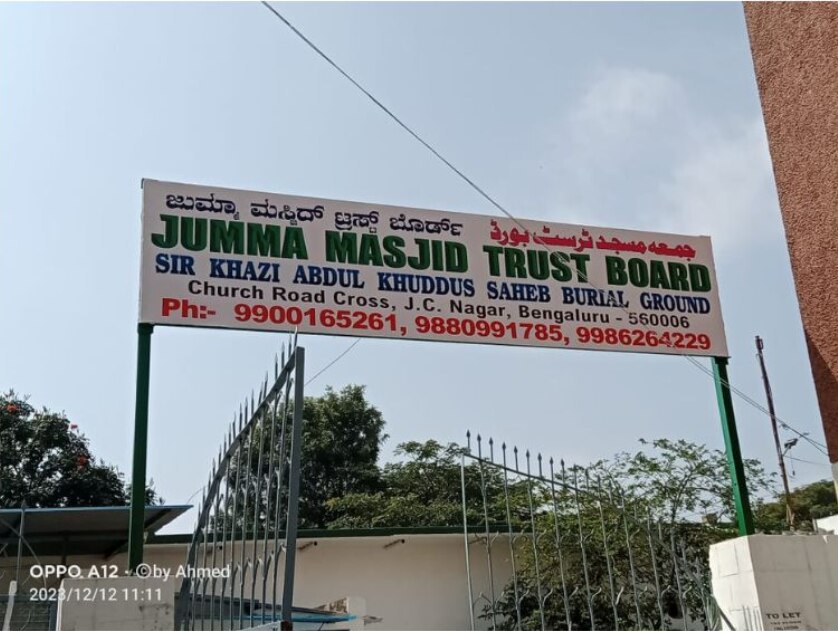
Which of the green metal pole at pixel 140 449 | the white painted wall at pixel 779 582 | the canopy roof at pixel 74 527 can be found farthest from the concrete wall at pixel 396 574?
the white painted wall at pixel 779 582

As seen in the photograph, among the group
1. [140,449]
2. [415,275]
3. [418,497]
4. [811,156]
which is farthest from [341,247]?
[418,497]

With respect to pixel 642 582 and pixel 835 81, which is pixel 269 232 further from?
pixel 642 582

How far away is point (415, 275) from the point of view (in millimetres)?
8094

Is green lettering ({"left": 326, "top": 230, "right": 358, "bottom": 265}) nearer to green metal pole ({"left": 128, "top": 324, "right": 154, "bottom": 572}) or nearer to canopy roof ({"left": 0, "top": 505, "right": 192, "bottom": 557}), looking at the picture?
green metal pole ({"left": 128, "top": 324, "right": 154, "bottom": 572})

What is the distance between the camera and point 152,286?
7305 millimetres

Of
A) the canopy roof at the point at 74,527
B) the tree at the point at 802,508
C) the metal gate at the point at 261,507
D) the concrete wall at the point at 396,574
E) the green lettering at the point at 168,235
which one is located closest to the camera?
the metal gate at the point at 261,507

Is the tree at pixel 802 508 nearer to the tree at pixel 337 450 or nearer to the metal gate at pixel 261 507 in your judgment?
the metal gate at pixel 261 507

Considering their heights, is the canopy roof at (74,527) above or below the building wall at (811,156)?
below

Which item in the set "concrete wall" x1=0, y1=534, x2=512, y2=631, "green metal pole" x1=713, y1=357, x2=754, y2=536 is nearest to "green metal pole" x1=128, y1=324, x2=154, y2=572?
"green metal pole" x1=713, y1=357, x2=754, y2=536

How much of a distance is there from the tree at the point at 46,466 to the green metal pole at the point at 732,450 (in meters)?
18.0

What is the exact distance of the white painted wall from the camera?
6.65 m

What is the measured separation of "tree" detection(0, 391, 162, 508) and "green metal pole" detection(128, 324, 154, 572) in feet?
55.2

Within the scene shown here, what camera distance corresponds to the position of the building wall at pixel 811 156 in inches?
314

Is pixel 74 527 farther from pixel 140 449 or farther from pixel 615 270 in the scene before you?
pixel 615 270
